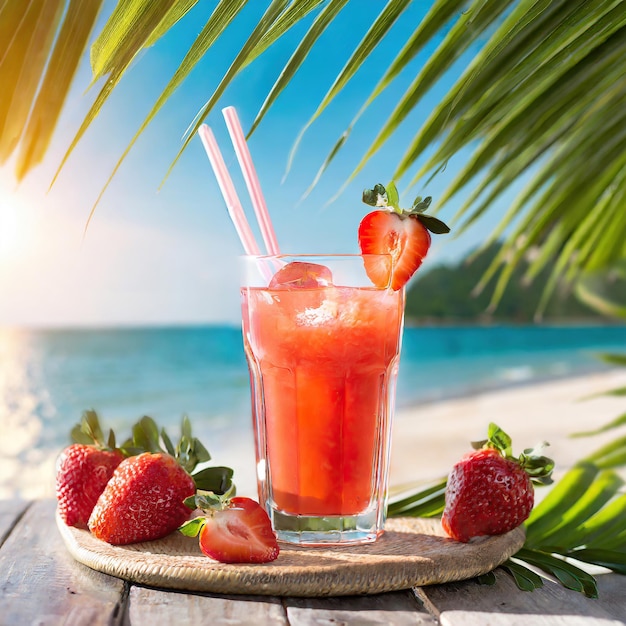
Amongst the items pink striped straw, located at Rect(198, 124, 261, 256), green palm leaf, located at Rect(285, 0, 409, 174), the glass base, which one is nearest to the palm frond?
green palm leaf, located at Rect(285, 0, 409, 174)

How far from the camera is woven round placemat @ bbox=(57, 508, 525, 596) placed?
87cm

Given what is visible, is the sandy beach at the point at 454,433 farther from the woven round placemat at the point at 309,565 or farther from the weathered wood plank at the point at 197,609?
the weathered wood plank at the point at 197,609

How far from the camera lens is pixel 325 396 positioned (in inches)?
44.3

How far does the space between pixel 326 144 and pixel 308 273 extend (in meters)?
16.5

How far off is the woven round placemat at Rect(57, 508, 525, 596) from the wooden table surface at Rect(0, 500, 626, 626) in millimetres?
13

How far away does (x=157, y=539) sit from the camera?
106 cm

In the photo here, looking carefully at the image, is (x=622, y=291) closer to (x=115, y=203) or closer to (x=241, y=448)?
(x=115, y=203)

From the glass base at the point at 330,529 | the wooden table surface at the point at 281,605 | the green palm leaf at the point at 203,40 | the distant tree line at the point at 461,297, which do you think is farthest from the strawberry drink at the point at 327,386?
the distant tree line at the point at 461,297

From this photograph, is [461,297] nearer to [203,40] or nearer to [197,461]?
[197,461]

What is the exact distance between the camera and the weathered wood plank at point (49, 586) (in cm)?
80

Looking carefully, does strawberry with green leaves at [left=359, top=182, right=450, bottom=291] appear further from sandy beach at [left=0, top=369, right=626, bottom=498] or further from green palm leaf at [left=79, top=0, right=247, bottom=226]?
sandy beach at [left=0, top=369, right=626, bottom=498]

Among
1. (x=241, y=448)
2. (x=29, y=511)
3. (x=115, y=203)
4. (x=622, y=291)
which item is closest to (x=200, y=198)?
(x=115, y=203)

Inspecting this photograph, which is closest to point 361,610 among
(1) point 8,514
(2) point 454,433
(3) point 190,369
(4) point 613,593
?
(4) point 613,593

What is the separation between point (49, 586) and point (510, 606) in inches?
21.5
